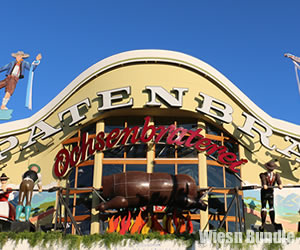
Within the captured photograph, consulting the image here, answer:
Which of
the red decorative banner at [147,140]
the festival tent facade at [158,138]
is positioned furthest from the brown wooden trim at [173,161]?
the red decorative banner at [147,140]

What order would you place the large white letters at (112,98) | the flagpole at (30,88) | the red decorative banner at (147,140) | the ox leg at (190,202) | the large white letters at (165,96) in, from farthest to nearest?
the flagpole at (30,88) < the large white letters at (112,98) < the large white letters at (165,96) < the red decorative banner at (147,140) < the ox leg at (190,202)

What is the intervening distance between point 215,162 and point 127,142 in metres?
5.02

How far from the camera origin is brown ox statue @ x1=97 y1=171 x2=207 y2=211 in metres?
14.5

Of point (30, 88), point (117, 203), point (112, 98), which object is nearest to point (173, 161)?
point (112, 98)

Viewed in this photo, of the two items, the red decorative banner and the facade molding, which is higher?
the facade molding

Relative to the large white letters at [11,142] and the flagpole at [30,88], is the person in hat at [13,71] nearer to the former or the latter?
the flagpole at [30,88]

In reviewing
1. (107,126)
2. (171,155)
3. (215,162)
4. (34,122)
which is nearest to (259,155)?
(215,162)

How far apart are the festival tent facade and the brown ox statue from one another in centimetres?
419

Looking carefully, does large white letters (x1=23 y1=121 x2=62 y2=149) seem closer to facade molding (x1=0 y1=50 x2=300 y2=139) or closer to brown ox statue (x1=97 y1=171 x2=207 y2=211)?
facade molding (x1=0 y1=50 x2=300 y2=139)

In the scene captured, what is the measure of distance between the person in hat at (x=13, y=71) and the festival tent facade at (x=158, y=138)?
378 cm

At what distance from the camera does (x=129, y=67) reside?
20.7 meters

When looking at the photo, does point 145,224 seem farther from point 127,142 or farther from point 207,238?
point 127,142

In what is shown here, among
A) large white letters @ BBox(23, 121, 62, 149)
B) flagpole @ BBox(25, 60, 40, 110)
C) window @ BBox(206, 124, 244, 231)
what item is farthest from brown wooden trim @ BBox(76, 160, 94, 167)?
window @ BBox(206, 124, 244, 231)

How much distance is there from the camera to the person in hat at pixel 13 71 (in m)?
24.0
